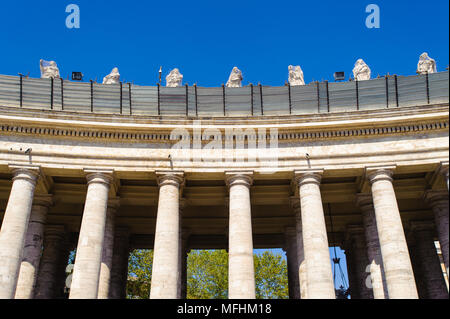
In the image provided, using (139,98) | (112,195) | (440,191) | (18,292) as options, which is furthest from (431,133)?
(18,292)

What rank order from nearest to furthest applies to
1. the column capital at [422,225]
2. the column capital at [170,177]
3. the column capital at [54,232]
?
the column capital at [170,177] < the column capital at [422,225] < the column capital at [54,232]

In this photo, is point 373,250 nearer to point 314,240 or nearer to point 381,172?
point 381,172

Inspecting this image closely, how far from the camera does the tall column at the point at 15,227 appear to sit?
108 ft

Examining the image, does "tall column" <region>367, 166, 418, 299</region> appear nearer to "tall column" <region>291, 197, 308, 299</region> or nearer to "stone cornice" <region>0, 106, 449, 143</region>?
"stone cornice" <region>0, 106, 449, 143</region>

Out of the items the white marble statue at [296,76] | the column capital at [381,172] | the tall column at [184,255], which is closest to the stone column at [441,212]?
the column capital at [381,172]

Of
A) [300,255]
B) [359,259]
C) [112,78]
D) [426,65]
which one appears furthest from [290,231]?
[112,78]

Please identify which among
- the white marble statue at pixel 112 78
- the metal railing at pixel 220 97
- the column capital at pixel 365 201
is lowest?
the column capital at pixel 365 201

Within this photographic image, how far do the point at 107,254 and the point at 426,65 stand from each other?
31726mm

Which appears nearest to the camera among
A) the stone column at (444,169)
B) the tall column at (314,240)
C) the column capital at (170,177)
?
the tall column at (314,240)

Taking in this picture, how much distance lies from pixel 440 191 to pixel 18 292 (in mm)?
35397

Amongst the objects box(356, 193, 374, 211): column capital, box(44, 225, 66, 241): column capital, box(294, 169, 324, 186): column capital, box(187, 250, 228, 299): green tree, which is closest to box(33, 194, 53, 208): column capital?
box(44, 225, 66, 241): column capital

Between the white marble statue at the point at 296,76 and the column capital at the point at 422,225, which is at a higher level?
the white marble statue at the point at 296,76

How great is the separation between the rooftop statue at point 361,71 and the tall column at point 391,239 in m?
9.35

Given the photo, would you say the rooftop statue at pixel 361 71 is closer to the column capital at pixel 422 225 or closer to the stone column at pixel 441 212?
the stone column at pixel 441 212
